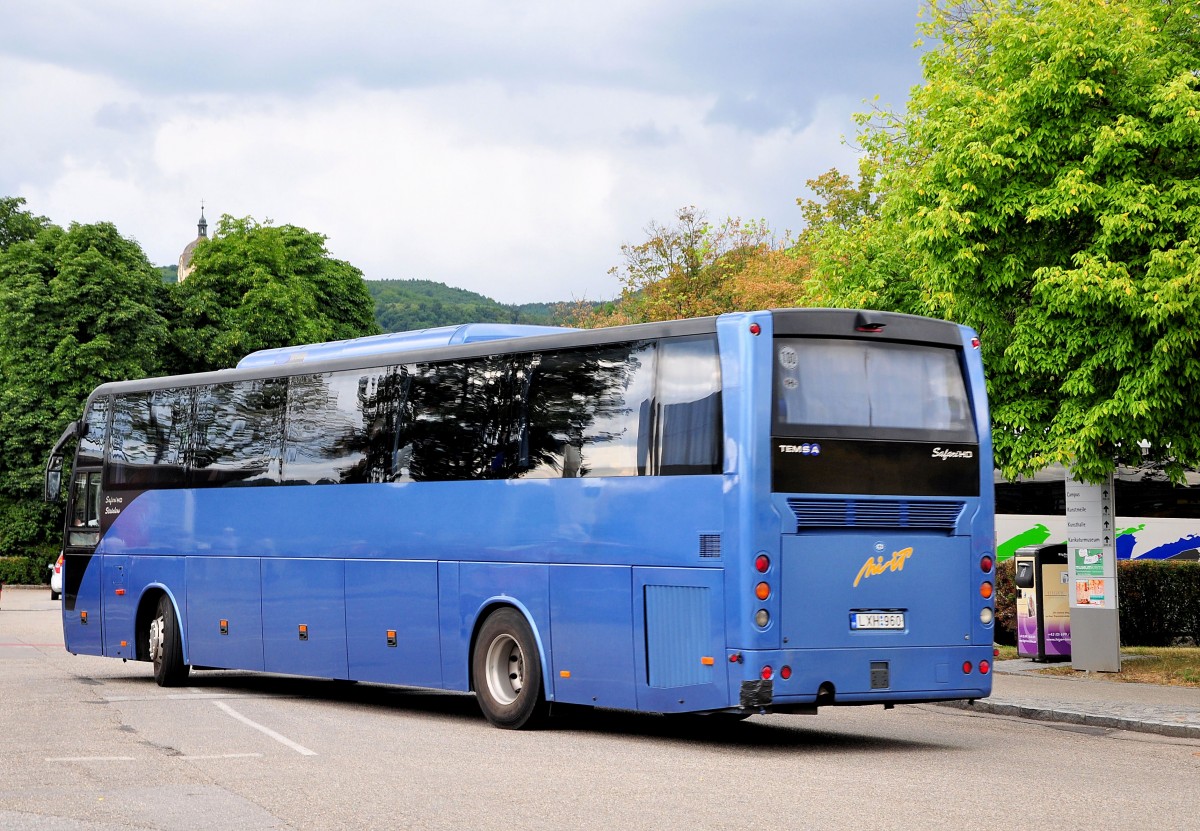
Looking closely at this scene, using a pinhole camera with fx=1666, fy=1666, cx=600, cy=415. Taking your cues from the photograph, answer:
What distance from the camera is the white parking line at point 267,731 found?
480 inches

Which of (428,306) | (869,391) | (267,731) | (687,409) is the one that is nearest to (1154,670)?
(869,391)

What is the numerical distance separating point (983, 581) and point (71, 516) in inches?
489

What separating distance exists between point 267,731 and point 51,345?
46082mm

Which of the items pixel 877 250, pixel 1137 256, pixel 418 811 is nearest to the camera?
pixel 418 811

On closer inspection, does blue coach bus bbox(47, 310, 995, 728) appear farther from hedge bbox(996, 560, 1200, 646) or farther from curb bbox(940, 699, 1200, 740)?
hedge bbox(996, 560, 1200, 646)

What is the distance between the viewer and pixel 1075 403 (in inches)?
744

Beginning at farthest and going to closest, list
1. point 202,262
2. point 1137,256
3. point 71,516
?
point 202,262, point 71,516, point 1137,256

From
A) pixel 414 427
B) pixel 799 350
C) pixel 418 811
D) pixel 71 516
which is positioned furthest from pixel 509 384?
pixel 71 516

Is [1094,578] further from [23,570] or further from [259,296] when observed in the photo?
[259,296]

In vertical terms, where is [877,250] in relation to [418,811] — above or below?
above

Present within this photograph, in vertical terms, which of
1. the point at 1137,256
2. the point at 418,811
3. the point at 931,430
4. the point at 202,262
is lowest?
the point at 418,811

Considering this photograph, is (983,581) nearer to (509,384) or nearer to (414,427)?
(509,384)

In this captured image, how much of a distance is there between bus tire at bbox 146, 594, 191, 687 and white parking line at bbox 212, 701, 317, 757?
2.24m

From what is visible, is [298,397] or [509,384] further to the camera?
[298,397]
